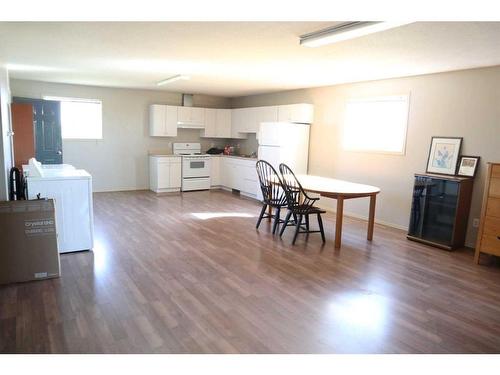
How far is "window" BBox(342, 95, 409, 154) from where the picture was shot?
518 cm

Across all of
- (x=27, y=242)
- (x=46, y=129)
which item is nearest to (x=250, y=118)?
(x=46, y=129)

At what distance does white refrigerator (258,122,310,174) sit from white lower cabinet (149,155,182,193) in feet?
6.76

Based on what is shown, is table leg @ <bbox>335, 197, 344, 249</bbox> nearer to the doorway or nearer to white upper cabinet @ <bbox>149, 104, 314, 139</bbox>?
white upper cabinet @ <bbox>149, 104, 314, 139</bbox>

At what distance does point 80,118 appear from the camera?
7.14 meters

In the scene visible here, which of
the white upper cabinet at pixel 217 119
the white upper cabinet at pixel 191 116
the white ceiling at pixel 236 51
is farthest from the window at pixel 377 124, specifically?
the white upper cabinet at pixel 191 116

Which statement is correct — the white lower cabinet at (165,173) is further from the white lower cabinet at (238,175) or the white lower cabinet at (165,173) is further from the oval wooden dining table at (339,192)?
the oval wooden dining table at (339,192)

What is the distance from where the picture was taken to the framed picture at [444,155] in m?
4.50

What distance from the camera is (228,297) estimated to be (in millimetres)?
2850

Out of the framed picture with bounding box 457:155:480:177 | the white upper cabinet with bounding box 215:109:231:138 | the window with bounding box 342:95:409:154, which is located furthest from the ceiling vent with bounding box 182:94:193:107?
the framed picture with bounding box 457:155:480:177

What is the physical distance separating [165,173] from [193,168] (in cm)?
65

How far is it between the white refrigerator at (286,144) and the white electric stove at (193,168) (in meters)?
1.79

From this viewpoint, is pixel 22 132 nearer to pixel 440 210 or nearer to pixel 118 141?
pixel 118 141
